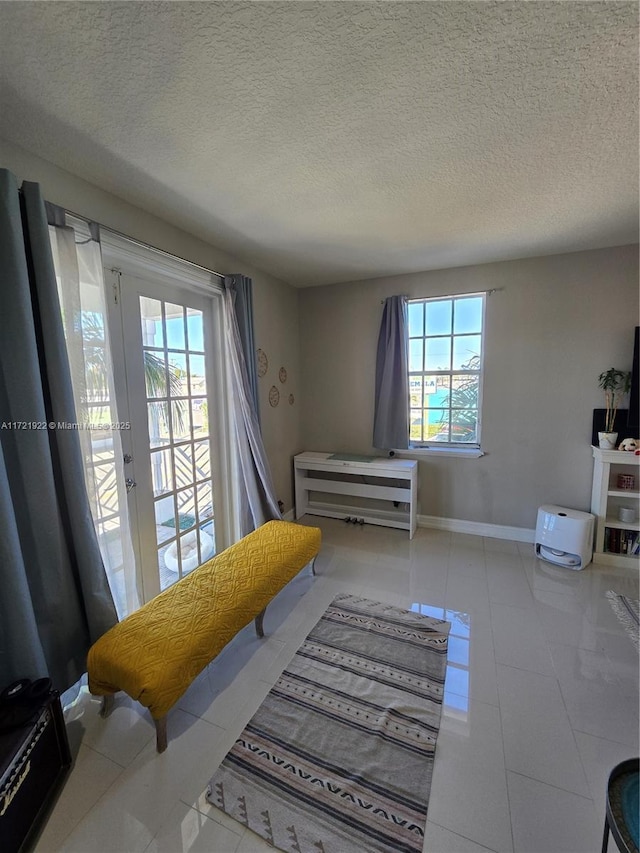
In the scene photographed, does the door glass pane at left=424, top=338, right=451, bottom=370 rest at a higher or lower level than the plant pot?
higher

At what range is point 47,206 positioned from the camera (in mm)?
1489

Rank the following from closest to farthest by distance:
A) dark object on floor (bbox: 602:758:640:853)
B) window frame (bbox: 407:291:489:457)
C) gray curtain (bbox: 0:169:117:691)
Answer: dark object on floor (bbox: 602:758:640:853) < gray curtain (bbox: 0:169:117:691) < window frame (bbox: 407:291:489:457)

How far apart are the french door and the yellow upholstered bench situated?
48cm

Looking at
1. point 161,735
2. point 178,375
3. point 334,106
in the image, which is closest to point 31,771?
point 161,735

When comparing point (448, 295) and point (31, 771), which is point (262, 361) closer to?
point (448, 295)

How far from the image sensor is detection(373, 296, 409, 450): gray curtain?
3.32 metres

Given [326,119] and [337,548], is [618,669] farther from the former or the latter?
[326,119]

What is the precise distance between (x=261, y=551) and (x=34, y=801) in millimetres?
1276

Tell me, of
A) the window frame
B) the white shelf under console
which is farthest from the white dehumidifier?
the window frame

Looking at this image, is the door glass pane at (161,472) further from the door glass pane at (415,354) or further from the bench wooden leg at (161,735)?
the door glass pane at (415,354)

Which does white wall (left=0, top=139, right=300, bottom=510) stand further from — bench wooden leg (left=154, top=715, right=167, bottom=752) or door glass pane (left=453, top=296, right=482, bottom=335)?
bench wooden leg (left=154, top=715, right=167, bottom=752)

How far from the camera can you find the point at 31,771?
114 centimetres

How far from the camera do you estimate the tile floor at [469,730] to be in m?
1.14

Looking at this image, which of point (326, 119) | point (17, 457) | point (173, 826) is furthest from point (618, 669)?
point (17, 457)
